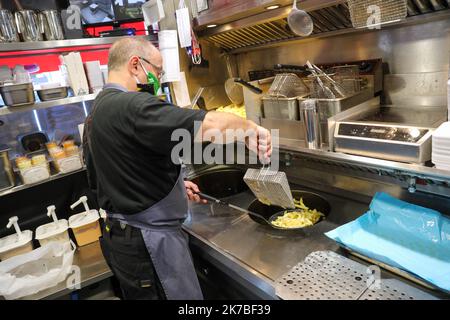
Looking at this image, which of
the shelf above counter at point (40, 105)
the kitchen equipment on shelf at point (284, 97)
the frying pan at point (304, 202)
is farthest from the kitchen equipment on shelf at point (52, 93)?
the frying pan at point (304, 202)

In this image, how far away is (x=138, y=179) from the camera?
1.28 metres

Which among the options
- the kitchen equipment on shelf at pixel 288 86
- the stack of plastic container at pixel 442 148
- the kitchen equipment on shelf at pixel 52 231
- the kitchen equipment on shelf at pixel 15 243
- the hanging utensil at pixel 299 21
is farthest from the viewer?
the kitchen equipment on shelf at pixel 52 231

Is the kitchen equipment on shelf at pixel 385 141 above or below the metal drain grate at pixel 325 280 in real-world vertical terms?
above

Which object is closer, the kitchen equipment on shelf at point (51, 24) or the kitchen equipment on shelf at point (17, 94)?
the kitchen equipment on shelf at point (17, 94)

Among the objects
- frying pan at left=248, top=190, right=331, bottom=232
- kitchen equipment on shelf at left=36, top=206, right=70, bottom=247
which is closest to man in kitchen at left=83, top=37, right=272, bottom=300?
frying pan at left=248, top=190, right=331, bottom=232

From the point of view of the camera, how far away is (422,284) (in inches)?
39.9

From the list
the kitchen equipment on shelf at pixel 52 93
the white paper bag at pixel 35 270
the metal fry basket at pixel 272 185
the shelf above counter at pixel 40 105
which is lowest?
the white paper bag at pixel 35 270

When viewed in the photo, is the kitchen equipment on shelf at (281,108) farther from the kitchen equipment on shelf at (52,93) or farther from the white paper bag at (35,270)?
the white paper bag at (35,270)

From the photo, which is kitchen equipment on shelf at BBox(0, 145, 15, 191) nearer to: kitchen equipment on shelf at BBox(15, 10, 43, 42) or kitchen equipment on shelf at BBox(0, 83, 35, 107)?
kitchen equipment on shelf at BBox(0, 83, 35, 107)

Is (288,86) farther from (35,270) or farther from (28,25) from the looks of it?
(35,270)

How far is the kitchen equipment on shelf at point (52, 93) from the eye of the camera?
73.1 inches

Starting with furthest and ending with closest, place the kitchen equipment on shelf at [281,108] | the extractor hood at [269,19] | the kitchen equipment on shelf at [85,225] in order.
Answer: the kitchen equipment on shelf at [85,225] → the kitchen equipment on shelf at [281,108] → the extractor hood at [269,19]

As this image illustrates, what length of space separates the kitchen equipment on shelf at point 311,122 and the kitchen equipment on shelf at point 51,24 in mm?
1563

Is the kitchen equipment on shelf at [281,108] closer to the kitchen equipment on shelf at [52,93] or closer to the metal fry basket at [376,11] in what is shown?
the metal fry basket at [376,11]
